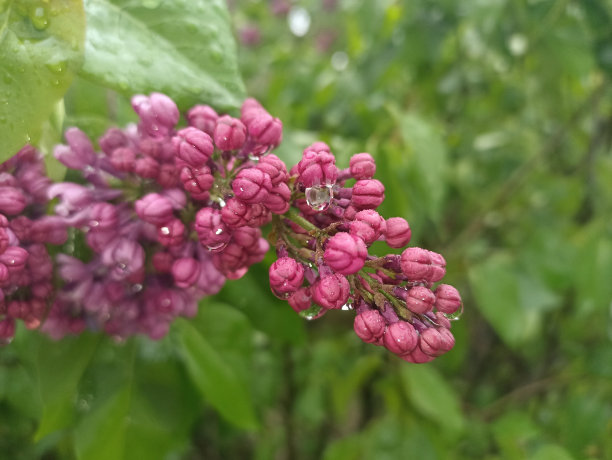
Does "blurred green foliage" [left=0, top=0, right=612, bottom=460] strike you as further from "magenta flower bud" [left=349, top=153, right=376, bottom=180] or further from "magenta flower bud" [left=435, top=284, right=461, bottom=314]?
"magenta flower bud" [left=435, top=284, right=461, bottom=314]

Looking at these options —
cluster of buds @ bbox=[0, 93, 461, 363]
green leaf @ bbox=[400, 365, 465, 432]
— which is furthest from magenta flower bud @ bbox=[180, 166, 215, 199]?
green leaf @ bbox=[400, 365, 465, 432]

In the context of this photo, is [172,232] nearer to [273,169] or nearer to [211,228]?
[211,228]

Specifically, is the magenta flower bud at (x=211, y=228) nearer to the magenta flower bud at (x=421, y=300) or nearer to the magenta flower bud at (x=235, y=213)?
the magenta flower bud at (x=235, y=213)

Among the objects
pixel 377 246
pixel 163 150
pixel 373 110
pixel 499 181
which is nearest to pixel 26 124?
pixel 163 150

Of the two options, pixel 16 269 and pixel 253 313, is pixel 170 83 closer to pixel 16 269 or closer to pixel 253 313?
pixel 16 269

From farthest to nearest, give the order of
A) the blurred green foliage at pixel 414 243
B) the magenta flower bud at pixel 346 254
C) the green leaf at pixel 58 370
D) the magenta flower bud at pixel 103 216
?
the blurred green foliage at pixel 414 243 → the green leaf at pixel 58 370 → the magenta flower bud at pixel 103 216 → the magenta flower bud at pixel 346 254

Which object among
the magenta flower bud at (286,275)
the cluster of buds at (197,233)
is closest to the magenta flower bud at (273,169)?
the cluster of buds at (197,233)

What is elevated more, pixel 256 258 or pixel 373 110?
pixel 256 258
